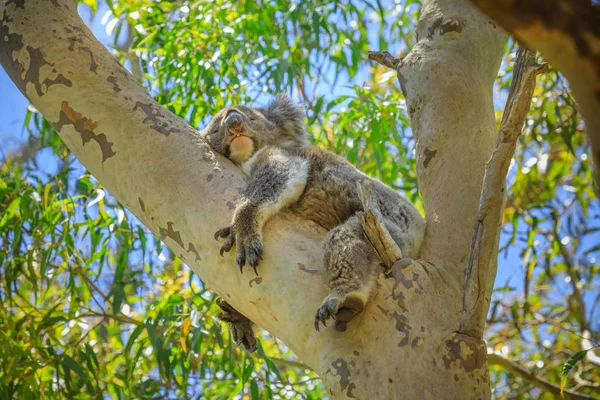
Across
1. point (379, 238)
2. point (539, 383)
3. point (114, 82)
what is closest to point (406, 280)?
point (379, 238)

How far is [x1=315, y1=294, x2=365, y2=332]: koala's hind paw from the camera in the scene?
1.78 metres

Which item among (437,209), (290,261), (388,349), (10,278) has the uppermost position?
(10,278)

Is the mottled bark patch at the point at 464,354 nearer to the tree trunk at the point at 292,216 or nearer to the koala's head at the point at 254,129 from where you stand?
the tree trunk at the point at 292,216

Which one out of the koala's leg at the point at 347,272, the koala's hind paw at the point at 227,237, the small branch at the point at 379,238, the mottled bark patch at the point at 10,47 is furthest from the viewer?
the mottled bark patch at the point at 10,47

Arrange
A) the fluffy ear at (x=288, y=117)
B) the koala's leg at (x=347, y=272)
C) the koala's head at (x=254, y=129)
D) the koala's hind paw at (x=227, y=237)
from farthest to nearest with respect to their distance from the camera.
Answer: the fluffy ear at (x=288, y=117) < the koala's head at (x=254, y=129) < the koala's hind paw at (x=227, y=237) < the koala's leg at (x=347, y=272)

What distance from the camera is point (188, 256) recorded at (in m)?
2.17

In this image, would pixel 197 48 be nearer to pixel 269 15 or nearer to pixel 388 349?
pixel 269 15

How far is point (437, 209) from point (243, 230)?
63cm

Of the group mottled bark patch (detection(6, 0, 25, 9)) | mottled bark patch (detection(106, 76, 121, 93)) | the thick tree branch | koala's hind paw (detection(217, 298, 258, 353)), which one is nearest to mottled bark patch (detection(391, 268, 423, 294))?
koala's hind paw (detection(217, 298, 258, 353))

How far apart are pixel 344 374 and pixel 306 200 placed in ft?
3.09

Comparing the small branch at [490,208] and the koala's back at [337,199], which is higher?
the koala's back at [337,199]

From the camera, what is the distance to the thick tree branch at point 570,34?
2.91 ft

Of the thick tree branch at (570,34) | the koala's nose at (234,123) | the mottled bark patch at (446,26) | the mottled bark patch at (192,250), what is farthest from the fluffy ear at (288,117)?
the thick tree branch at (570,34)

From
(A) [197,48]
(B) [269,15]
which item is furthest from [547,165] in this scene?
(A) [197,48]
